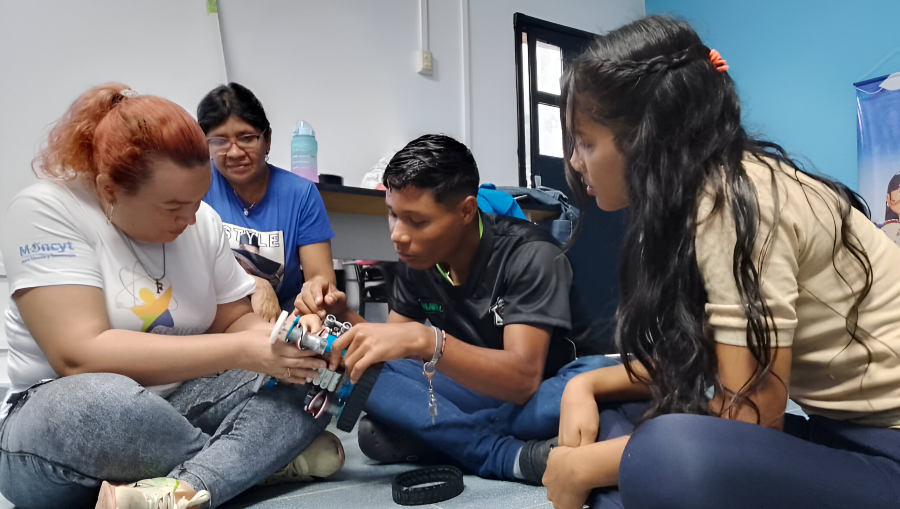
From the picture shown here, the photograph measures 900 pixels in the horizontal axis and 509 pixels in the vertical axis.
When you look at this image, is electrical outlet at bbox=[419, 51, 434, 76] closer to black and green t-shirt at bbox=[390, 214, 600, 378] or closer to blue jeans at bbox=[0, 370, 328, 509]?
black and green t-shirt at bbox=[390, 214, 600, 378]

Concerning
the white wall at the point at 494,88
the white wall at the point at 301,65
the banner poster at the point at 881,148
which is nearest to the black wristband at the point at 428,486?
the white wall at the point at 301,65

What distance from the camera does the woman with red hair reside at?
3.06 ft

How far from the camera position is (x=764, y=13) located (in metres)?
3.52

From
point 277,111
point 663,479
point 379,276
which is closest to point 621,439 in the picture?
point 663,479

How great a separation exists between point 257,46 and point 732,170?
7.84ft

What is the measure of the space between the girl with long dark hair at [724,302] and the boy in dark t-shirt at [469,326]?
0.39 metres

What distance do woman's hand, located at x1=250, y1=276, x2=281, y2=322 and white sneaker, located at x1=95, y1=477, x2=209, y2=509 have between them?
1.76 ft

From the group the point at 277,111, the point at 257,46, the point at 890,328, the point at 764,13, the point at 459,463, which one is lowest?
the point at 459,463

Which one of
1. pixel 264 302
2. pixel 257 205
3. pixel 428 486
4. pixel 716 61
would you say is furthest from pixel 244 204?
pixel 716 61

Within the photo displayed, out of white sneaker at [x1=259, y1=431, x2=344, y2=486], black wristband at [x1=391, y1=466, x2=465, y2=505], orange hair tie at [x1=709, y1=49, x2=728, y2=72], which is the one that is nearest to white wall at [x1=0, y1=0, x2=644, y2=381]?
white sneaker at [x1=259, y1=431, x2=344, y2=486]

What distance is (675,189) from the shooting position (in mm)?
654

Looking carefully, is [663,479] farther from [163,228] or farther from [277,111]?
[277,111]

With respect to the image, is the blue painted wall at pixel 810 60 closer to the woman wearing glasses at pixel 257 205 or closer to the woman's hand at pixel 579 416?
the woman wearing glasses at pixel 257 205

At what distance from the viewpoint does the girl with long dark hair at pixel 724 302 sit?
0.60 m
